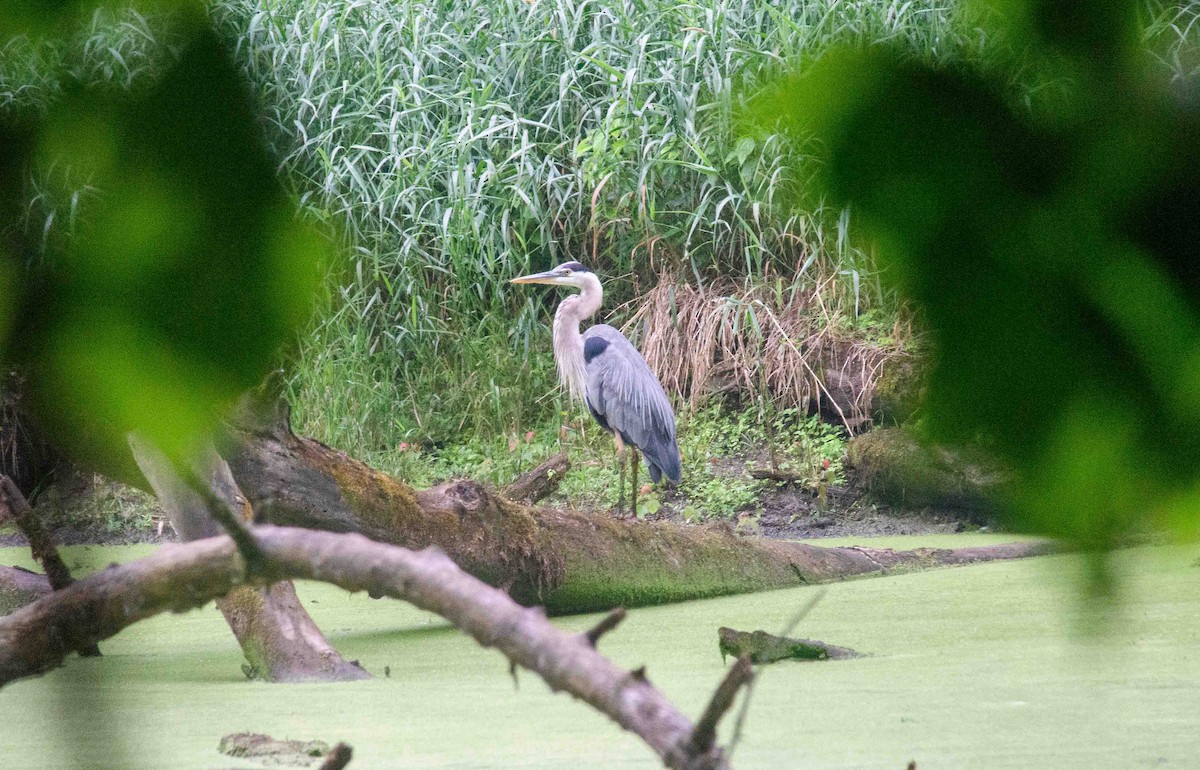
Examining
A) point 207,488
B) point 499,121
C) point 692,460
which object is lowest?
point 692,460

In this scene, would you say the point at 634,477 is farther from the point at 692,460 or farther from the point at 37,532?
the point at 37,532

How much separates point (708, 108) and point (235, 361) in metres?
0.19

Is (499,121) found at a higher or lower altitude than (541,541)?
higher

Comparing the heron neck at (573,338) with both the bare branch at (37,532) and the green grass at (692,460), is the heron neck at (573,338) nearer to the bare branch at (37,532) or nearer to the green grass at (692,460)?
the green grass at (692,460)

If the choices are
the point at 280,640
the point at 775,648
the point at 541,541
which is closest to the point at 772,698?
the point at 775,648

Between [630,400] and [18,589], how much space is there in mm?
2400

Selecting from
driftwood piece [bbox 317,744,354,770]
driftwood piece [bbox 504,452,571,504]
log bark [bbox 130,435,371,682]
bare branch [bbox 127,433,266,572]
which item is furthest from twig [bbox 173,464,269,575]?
driftwood piece [bbox 504,452,571,504]

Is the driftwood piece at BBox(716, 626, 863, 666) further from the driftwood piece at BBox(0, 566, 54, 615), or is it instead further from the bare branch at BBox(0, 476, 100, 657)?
the driftwood piece at BBox(0, 566, 54, 615)

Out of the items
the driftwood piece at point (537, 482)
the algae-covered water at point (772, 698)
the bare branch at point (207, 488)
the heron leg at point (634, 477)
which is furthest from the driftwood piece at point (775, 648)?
the heron leg at point (634, 477)

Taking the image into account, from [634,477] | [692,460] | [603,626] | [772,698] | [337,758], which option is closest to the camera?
[603,626]

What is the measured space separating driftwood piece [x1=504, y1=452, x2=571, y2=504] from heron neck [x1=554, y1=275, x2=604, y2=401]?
1385mm

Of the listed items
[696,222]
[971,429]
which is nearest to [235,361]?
Answer: [971,429]

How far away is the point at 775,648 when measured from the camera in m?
2.41

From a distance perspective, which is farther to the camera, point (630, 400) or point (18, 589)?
point (630, 400)
